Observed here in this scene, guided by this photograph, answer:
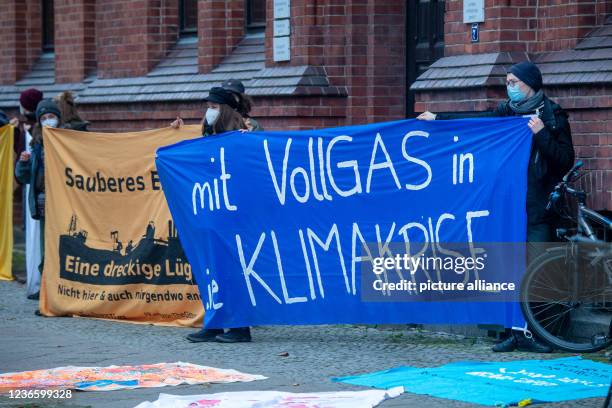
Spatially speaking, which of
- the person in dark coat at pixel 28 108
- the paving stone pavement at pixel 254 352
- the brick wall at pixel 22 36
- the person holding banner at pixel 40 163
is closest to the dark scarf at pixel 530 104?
the paving stone pavement at pixel 254 352

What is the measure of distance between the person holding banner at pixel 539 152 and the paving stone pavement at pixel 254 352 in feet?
2.51

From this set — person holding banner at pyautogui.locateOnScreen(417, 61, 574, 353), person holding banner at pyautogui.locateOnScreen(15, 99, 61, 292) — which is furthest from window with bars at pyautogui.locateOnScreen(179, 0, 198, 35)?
person holding banner at pyautogui.locateOnScreen(417, 61, 574, 353)

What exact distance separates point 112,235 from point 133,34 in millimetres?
6076

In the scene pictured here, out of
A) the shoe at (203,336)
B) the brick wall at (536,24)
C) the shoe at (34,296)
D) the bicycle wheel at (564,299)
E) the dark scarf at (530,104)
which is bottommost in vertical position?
the shoe at (34,296)

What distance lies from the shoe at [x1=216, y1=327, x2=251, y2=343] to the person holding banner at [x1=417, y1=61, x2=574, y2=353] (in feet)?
6.14

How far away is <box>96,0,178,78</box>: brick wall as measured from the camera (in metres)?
17.5

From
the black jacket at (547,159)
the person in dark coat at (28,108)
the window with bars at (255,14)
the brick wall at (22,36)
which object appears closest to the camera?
the black jacket at (547,159)

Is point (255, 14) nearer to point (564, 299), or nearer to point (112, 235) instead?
point (112, 235)

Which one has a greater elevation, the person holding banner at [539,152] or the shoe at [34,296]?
the person holding banner at [539,152]

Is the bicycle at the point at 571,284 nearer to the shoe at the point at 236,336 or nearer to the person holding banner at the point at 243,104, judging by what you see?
the shoe at the point at 236,336

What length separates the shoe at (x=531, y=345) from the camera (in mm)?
9500

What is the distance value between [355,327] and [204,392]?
316 centimetres

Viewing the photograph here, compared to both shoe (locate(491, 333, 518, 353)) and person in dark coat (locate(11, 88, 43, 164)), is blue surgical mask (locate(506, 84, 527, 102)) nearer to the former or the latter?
shoe (locate(491, 333, 518, 353))

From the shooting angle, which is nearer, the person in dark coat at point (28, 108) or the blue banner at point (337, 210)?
the blue banner at point (337, 210)
